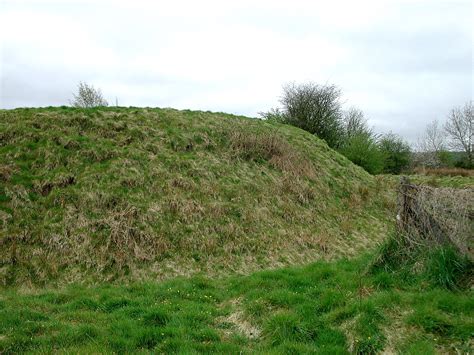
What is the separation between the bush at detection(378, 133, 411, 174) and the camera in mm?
42969

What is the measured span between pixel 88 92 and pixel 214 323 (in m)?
33.5

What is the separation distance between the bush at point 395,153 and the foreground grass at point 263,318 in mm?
37351

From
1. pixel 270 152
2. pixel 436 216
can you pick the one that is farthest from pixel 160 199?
pixel 436 216

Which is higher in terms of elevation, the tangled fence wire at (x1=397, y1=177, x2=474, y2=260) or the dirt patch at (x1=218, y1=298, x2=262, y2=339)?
the tangled fence wire at (x1=397, y1=177, x2=474, y2=260)

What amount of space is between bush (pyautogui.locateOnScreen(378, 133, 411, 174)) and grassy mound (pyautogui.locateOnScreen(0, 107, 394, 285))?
25.7 meters

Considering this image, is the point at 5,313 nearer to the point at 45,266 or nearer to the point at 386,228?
the point at 45,266

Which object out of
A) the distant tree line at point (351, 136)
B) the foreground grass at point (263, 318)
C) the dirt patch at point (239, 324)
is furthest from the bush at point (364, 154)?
the dirt patch at point (239, 324)

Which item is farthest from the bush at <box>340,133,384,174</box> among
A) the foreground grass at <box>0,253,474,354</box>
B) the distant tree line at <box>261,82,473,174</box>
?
the foreground grass at <box>0,253,474,354</box>

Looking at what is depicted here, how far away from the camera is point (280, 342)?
605 centimetres

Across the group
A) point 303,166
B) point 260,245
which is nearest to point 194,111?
point 303,166

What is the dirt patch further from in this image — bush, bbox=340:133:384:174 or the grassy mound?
bush, bbox=340:133:384:174

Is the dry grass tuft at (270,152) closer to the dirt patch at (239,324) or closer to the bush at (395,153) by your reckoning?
the dirt patch at (239,324)

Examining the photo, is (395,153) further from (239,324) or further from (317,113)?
(239,324)

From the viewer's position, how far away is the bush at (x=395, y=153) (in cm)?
4297
